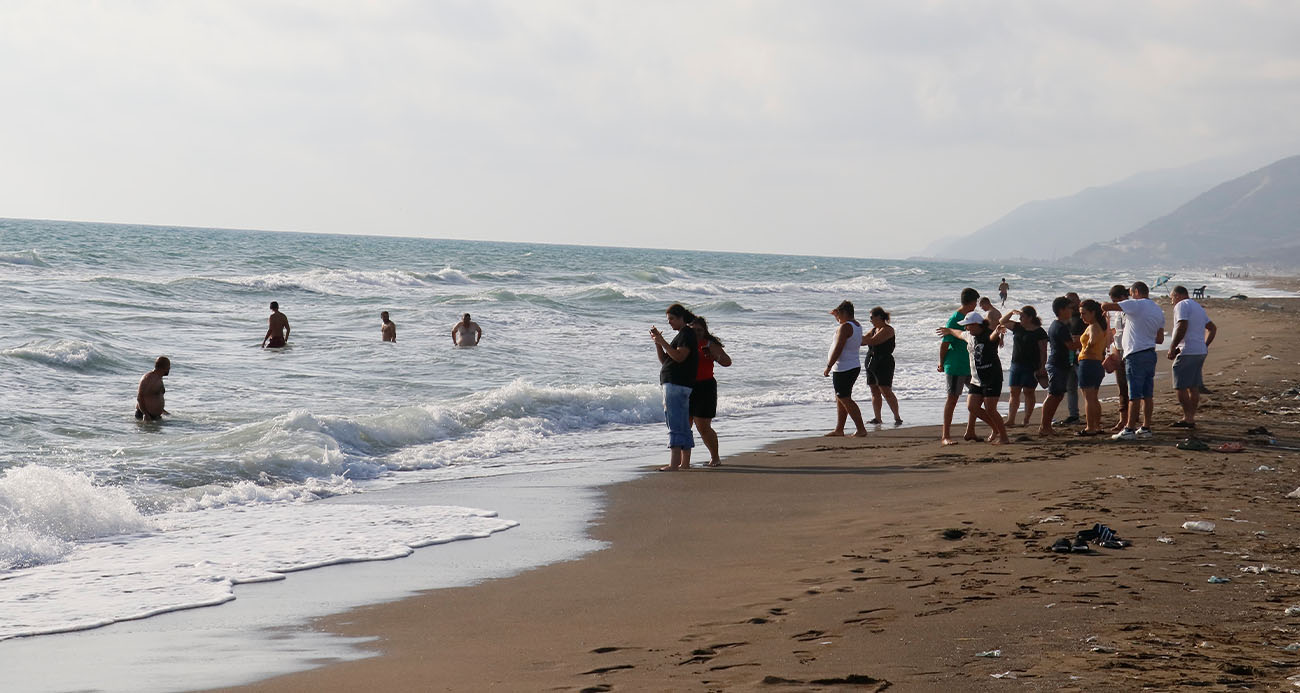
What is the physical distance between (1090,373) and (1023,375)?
953 millimetres

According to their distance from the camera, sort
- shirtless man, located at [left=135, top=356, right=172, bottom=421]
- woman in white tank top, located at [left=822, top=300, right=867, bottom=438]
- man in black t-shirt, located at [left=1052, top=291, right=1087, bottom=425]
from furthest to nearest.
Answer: shirtless man, located at [left=135, top=356, right=172, bottom=421] → woman in white tank top, located at [left=822, top=300, right=867, bottom=438] → man in black t-shirt, located at [left=1052, top=291, right=1087, bottom=425]

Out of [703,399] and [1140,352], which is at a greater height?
[1140,352]

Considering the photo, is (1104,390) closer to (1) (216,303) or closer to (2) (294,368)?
(2) (294,368)

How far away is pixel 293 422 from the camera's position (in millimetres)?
11617

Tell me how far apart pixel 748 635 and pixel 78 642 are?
122 inches

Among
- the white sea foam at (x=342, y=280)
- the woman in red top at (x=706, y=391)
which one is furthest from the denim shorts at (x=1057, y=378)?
the white sea foam at (x=342, y=280)

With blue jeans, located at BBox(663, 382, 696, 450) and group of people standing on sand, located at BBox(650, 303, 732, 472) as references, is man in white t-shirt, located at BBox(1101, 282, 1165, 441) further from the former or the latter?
blue jeans, located at BBox(663, 382, 696, 450)

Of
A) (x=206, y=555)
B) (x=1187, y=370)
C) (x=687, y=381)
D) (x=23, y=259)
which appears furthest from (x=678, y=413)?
(x=23, y=259)

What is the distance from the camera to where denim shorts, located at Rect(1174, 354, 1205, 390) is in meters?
10.6

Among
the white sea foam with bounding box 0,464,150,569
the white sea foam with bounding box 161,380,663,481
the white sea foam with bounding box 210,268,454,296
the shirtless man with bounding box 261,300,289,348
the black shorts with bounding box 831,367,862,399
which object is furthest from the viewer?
the white sea foam with bounding box 210,268,454,296

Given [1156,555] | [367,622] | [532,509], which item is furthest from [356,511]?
[1156,555]

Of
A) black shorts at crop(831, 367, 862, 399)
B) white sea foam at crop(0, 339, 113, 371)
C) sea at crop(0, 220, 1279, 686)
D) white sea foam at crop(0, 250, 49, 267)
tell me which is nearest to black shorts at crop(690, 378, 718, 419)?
sea at crop(0, 220, 1279, 686)

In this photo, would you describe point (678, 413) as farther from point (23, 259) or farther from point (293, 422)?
point (23, 259)

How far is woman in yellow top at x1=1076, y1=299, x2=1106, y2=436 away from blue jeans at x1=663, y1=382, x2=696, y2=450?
13.3 ft
